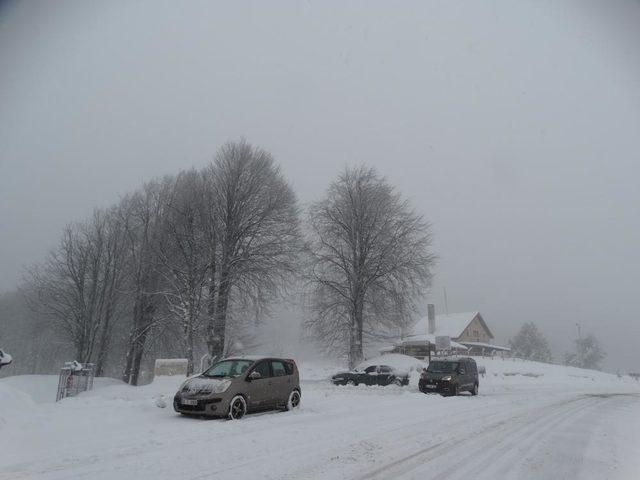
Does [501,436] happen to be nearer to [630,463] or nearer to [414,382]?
[630,463]

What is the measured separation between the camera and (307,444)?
8078mm

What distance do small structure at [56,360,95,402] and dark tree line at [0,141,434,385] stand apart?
210 inches

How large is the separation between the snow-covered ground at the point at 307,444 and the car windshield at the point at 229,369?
1278mm

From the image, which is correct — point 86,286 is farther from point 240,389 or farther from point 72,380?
point 240,389

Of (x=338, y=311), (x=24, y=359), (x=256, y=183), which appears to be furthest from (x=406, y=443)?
(x=24, y=359)

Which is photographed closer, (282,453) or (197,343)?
(282,453)

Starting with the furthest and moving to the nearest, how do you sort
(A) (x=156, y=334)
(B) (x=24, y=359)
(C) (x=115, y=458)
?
1. (B) (x=24, y=359)
2. (A) (x=156, y=334)
3. (C) (x=115, y=458)

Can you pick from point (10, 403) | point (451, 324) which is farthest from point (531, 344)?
point (10, 403)

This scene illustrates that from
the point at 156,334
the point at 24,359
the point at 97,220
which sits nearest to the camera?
the point at 156,334

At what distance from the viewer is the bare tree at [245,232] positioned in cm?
2822

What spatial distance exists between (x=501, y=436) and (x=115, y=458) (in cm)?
734

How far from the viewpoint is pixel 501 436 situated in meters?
9.65

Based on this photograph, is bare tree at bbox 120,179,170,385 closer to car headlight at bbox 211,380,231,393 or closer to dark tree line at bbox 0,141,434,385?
dark tree line at bbox 0,141,434,385

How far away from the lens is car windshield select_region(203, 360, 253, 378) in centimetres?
1208
